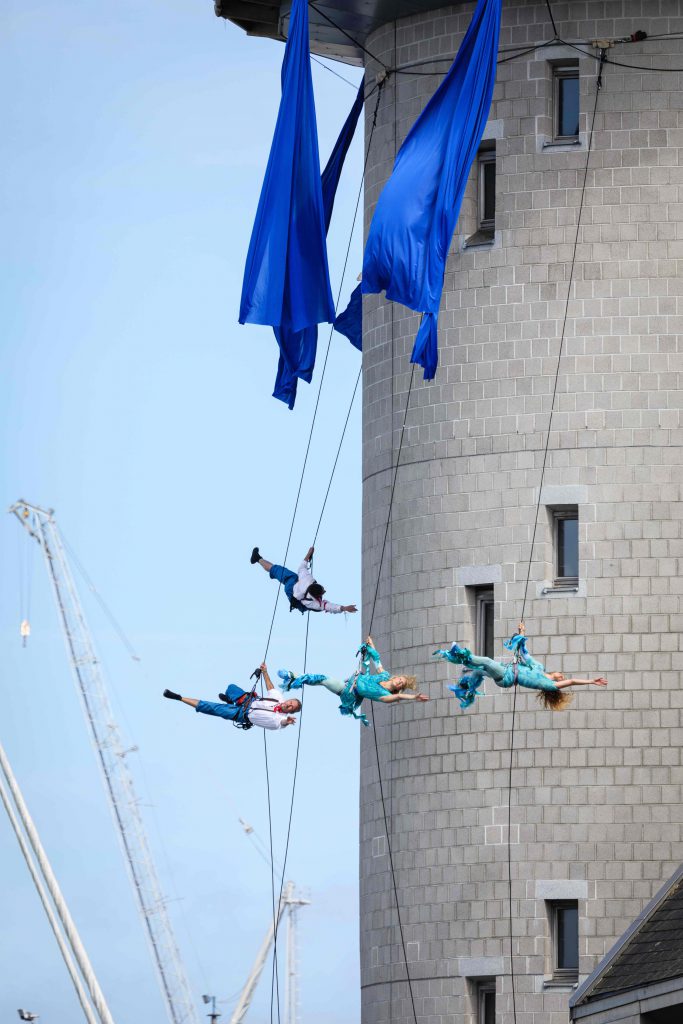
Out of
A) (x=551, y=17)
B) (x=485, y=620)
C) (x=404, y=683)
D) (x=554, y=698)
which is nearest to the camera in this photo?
(x=404, y=683)

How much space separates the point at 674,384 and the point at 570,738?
6.39 m

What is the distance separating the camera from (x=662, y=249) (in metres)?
45.3

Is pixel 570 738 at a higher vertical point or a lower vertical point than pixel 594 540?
lower

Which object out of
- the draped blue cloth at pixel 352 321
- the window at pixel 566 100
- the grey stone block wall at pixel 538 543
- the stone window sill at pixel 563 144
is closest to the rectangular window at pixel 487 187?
the grey stone block wall at pixel 538 543

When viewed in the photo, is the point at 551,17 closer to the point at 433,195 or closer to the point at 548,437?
the point at 433,195

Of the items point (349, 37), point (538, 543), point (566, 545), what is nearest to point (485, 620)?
point (538, 543)

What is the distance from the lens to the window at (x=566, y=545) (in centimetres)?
4462

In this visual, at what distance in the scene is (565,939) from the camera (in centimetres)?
4325

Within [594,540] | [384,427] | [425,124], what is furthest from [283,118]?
[594,540]

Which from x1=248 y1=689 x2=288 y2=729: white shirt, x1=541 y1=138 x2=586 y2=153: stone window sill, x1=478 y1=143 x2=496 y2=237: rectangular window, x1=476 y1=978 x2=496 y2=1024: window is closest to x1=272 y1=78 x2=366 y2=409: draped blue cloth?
x1=478 y1=143 x2=496 y2=237: rectangular window

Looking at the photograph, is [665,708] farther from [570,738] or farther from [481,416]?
[481,416]

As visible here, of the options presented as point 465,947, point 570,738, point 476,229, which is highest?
point 476,229

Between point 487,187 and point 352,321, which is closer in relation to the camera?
point 487,187

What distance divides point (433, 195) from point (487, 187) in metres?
3.35
